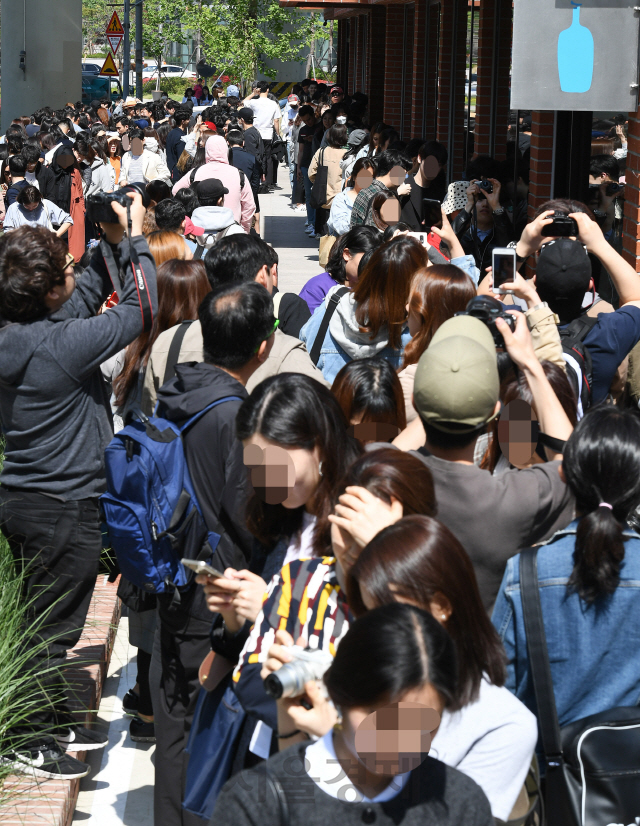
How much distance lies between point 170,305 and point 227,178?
5.00m

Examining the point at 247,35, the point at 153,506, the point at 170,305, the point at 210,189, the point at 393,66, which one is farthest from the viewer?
the point at 247,35

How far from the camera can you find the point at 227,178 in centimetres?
926

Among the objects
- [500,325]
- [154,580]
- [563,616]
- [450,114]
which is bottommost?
[154,580]

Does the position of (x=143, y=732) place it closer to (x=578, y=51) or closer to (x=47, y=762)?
(x=47, y=762)

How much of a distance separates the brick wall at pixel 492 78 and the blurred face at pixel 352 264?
6.45m

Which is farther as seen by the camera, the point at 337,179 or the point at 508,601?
the point at 337,179

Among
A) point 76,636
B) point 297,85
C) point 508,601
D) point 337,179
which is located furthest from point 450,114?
point 297,85

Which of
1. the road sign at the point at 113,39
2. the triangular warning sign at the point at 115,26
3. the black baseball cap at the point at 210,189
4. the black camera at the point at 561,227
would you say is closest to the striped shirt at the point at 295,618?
the black camera at the point at 561,227

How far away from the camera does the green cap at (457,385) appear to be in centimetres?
272

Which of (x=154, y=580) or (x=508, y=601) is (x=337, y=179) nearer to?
(x=154, y=580)

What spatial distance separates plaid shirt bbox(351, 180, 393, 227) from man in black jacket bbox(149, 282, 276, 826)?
4.08m

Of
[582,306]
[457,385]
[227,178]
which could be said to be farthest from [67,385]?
[227,178]

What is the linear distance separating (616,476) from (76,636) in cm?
233

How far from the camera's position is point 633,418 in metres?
2.62
